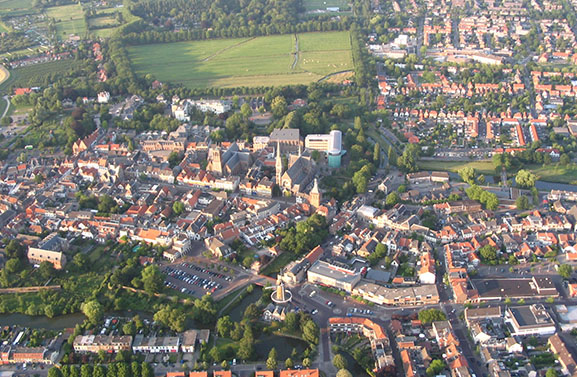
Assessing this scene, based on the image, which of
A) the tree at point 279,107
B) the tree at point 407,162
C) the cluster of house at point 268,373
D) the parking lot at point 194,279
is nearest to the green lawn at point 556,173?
the tree at point 407,162

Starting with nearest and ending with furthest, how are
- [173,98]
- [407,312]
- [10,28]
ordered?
[407,312]
[173,98]
[10,28]

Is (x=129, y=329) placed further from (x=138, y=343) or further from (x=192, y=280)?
(x=192, y=280)

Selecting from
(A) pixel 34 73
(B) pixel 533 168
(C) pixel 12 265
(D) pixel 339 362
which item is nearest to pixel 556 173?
(B) pixel 533 168

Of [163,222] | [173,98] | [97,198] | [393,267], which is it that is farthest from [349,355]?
[173,98]

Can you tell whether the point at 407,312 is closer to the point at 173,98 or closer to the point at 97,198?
the point at 97,198

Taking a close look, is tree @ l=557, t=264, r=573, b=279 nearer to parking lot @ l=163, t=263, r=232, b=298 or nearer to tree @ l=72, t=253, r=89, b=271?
parking lot @ l=163, t=263, r=232, b=298
